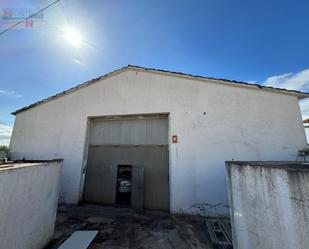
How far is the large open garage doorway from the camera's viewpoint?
4.85 meters

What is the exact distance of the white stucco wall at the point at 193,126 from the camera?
4.28 m

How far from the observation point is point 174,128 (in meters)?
4.84

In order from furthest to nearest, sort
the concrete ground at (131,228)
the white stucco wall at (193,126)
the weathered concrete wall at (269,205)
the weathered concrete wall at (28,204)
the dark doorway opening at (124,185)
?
the dark doorway opening at (124,185) → the white stucco wall at (193,126) → the concrete ground at (131,228) → the weathered concrete wall at (28,204) → the weathered concrete wall at (269,205)

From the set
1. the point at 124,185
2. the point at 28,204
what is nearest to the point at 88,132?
the point at 124,185

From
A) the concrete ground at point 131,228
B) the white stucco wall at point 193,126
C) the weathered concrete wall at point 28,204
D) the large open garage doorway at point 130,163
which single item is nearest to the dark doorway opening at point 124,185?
the large open garage doorway at point 130,163

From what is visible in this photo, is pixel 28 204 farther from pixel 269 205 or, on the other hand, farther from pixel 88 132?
pixel 88 132

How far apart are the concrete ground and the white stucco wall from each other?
616 mm

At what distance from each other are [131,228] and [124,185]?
1.79 m

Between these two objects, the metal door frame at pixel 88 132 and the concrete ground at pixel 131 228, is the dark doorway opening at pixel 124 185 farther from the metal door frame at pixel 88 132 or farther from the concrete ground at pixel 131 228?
the metal door frame at pixel 88 132

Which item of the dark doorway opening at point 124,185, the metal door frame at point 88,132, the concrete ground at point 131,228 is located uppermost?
the metal door frame at point 88,132

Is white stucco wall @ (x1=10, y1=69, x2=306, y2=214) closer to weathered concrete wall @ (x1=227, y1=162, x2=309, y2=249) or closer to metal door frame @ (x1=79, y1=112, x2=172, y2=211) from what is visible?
metal door frame @ (x1=79, y1=112, x2=172, y2=211)

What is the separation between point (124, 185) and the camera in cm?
521

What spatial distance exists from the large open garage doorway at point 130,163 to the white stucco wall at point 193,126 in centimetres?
35

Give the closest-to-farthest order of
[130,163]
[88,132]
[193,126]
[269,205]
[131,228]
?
[269,205]
[131,228]
[193,126]
[130,163]
[88,132]
